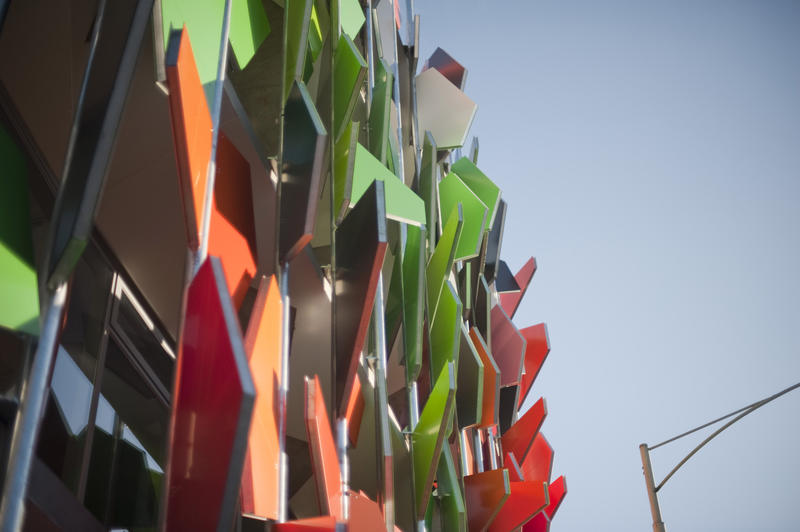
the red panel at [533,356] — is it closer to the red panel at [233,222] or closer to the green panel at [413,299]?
the green panel at [413,299]

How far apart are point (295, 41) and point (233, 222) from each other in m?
1.95

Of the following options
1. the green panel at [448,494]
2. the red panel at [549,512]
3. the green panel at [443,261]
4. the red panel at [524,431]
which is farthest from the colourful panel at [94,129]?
the red panel at [524,431]

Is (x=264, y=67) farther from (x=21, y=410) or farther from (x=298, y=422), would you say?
(x=21, y=410)

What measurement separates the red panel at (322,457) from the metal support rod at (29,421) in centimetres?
219

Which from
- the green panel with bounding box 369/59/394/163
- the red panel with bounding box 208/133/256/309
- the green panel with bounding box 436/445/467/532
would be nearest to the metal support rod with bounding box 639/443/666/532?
the green panel with bounding box 436/445/467/532

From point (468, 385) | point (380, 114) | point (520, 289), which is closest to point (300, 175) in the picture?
point (380, 114)

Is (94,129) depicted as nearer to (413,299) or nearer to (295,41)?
(295,41)

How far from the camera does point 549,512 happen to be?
1536 centimetres

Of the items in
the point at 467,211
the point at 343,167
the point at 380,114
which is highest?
the point at 467,211

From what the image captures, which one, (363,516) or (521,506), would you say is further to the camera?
(521,506)

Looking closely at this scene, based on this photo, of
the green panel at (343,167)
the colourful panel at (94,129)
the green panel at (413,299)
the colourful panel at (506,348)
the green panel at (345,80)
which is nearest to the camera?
the colourful panel at (94,129)

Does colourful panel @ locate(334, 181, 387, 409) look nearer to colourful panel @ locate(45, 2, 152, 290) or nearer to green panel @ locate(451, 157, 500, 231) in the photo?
colourful panel @ locate(45, 2, 152, 290)

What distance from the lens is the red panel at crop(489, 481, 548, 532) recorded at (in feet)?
38.8

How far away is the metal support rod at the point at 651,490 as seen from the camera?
12.7 meters
